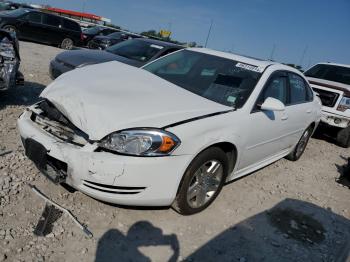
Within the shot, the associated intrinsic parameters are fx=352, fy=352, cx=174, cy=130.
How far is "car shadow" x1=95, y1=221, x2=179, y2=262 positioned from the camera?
2.83 meters

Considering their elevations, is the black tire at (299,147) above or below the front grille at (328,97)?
below

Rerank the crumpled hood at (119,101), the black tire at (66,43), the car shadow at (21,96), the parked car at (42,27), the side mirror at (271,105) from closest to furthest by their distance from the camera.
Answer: the crumpled hood at (119,101) < the side mirror at (271,105) < the car shadow at (21,96) < the parked car at (42,27) < the black tire at (66,43)

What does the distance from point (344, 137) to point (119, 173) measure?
6.77 metres

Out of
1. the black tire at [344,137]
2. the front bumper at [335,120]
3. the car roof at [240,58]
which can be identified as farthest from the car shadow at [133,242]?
the black tire at [344,137]

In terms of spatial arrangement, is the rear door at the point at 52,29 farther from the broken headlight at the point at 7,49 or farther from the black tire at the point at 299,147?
the black tire at the point at 299,147

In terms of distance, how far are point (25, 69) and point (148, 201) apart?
712 centimetres

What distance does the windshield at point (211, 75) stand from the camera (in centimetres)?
386

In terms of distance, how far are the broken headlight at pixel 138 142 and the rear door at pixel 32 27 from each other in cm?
1489

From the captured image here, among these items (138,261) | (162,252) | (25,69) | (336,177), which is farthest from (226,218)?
(25,69)

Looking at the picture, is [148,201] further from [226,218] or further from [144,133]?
[226,218]

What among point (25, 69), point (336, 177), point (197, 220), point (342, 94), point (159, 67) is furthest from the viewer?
point (25, 69)

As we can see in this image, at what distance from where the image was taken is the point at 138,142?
9.50ft

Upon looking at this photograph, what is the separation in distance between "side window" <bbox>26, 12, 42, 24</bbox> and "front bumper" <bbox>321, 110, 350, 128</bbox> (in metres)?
13.5

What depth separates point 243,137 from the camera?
3.73 m
